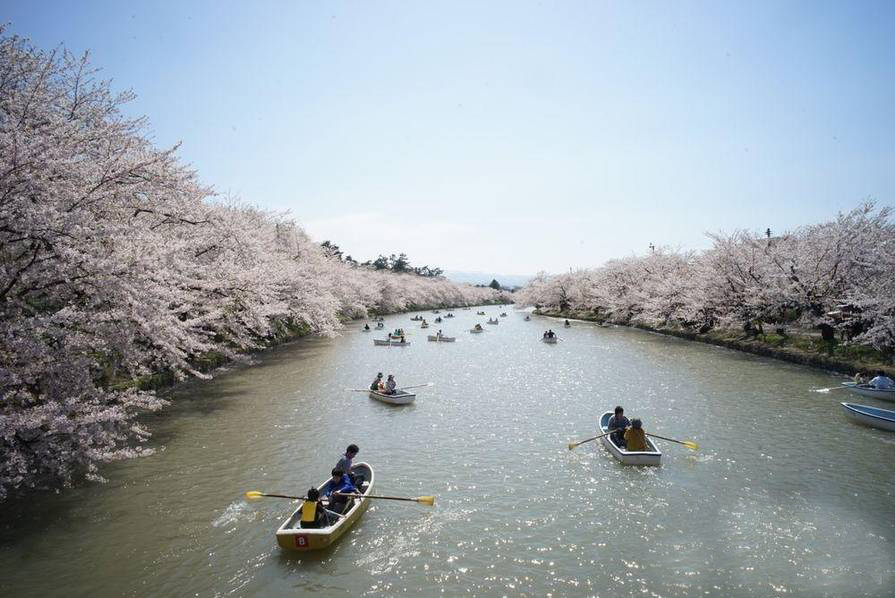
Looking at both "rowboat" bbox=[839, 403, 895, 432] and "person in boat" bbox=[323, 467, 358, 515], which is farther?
"rowboat" bbox=[839, 403, 895, 432]

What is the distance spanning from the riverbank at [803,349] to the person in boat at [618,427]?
17696 millimetres

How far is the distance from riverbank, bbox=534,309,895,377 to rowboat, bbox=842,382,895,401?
10.5ft

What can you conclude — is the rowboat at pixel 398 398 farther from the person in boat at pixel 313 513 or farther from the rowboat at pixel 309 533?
the person in boat at pixel 313 513

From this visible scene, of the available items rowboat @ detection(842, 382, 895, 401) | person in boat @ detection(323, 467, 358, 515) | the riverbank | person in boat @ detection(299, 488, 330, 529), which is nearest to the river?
rowboat @ detection(842, 382, 895, 401)

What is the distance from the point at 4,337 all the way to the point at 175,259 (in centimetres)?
454

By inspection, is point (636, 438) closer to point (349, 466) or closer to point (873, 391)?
point (349, 466)

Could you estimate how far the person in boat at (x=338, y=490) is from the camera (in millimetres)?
10422

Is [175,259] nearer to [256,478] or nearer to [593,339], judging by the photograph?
[256,478]

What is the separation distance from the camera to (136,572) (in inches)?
343

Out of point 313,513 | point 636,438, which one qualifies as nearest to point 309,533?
point 313,513

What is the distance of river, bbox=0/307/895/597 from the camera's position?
8.55m

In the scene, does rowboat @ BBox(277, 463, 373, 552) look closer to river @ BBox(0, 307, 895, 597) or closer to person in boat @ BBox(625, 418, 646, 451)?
river @ BBox(0, 307, 895, 597)

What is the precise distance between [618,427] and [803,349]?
78.3ft

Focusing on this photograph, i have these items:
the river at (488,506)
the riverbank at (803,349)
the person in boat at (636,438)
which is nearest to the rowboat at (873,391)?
the river at (488,506)
